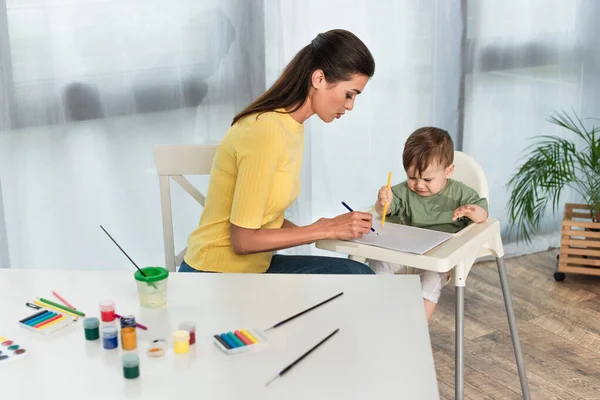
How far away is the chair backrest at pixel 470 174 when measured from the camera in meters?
2.23

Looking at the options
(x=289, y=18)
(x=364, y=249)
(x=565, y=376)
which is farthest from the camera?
(x=289, y=18)

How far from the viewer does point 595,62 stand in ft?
11.8

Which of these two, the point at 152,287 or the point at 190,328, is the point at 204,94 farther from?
the point at 190,328

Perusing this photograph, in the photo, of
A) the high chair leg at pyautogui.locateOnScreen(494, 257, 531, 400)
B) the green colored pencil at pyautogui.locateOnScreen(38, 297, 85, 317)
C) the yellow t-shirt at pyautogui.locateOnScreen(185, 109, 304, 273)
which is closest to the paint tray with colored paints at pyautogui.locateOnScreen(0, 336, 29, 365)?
the green colored pencil at pyautogui.locateOnScreen(38, 297, 85, 317)

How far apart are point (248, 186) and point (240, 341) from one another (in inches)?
23.4

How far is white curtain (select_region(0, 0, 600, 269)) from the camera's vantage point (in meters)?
2.63

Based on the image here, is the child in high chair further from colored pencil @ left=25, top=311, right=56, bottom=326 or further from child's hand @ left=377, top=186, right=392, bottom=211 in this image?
colored pencil @ left=25, top=311, right=56, bottom=326

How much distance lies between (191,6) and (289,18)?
0.37 metres

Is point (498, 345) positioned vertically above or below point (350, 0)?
below

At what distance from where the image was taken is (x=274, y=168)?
6.25 ft

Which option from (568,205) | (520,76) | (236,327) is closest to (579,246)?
Answer: (568,205)

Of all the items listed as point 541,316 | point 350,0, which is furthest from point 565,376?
point 350,0

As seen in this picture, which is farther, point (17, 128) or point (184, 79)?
point (184, 79)

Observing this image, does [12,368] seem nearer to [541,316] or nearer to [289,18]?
[289,18]
